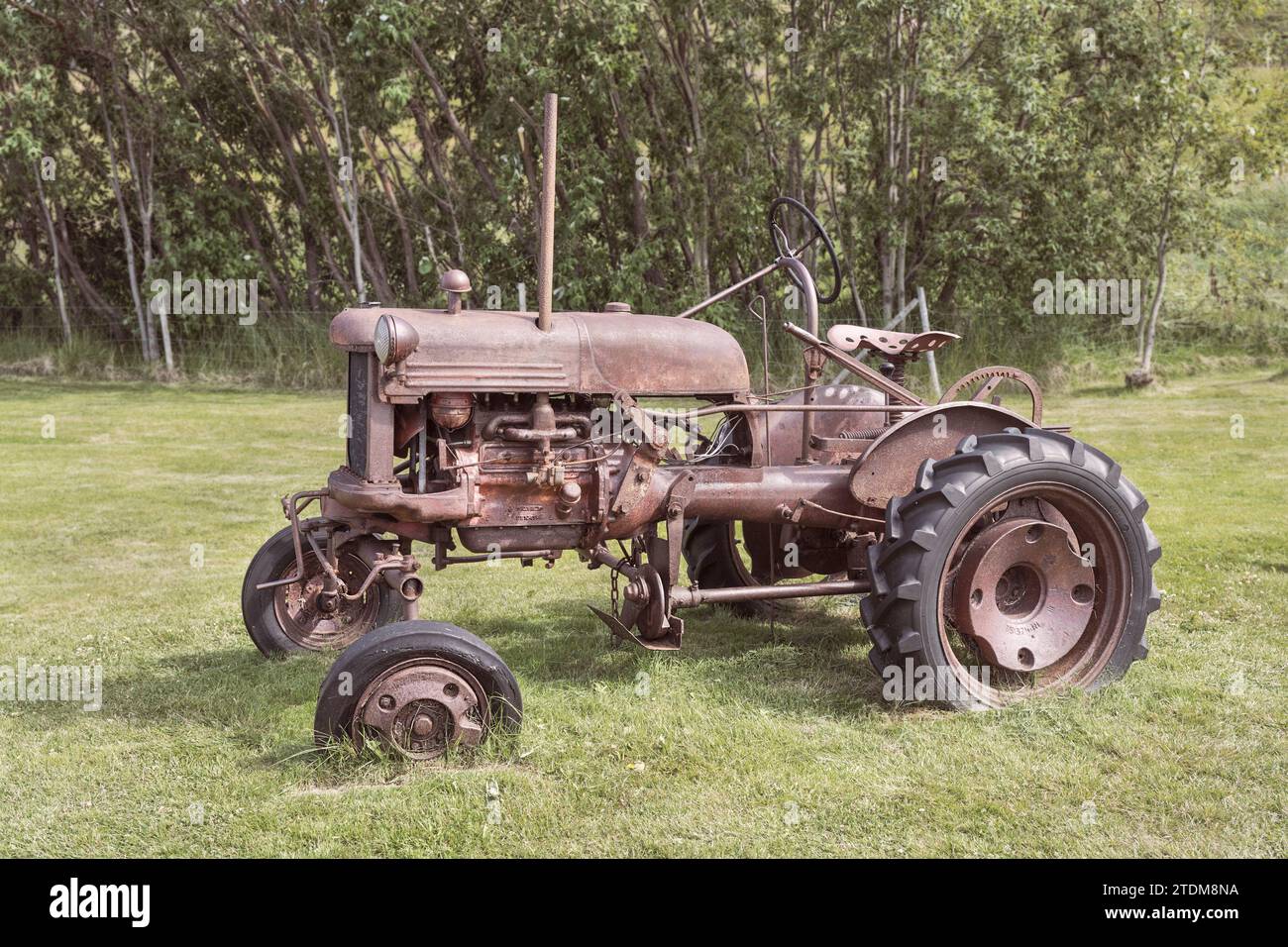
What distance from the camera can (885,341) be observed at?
5.33 metres

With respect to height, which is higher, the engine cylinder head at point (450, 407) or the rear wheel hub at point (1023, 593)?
the engine cylinder head at point (450, 407)

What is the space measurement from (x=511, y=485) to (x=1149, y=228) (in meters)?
13.1

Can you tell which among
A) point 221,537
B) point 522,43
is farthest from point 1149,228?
point 221,537

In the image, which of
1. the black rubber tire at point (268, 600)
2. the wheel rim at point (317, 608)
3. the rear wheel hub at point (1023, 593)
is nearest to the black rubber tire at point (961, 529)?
the rear wheel hub at point (1023, 593)

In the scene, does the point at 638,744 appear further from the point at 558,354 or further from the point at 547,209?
the point at 547,209

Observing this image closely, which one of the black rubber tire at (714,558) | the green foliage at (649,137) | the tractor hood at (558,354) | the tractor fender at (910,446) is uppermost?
the green foliage at (649,137)

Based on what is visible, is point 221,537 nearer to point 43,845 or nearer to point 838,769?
point 43,845

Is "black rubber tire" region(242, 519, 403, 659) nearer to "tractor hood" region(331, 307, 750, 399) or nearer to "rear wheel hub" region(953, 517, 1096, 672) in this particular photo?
"tractor hood" region(331, 307, 750, 399)

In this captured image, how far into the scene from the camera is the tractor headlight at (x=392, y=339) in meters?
4.21

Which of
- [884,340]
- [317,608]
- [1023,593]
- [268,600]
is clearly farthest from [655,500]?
[268,600]

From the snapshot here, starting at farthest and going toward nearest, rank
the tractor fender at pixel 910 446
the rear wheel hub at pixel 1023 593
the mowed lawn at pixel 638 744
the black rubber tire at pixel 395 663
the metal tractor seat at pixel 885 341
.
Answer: the metal tractor seat at pixel 885 341 < the tractor fender at pixel 910 446 < the rear wheel hub at pixel 1023 593 < the black rubber tire at pixel 395 663 < the mowed lawn at pixel 638 744

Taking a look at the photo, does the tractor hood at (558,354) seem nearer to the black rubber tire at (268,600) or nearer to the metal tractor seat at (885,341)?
the metal tractor seat at (885,341)

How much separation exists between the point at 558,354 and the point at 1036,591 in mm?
2101

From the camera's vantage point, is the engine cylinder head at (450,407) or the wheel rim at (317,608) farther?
the wheel rim at (317,608)
